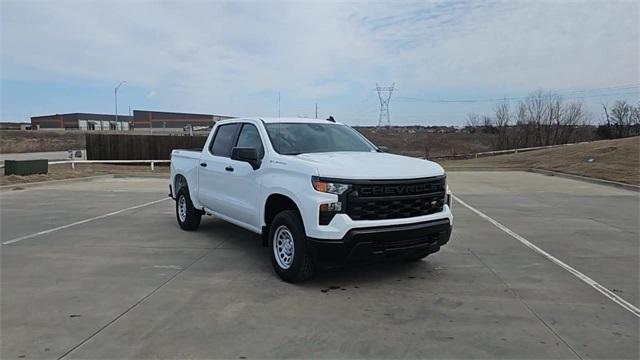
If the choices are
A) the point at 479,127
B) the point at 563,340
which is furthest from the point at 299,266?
the point at 479,127

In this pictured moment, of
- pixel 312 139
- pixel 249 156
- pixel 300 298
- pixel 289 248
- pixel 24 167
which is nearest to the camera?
pixel 300 298

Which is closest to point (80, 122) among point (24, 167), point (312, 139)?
point (24, 167)

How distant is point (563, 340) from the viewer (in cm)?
422

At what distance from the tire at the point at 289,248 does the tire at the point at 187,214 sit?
310 centimetres

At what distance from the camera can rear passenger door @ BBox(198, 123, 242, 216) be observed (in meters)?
7.41

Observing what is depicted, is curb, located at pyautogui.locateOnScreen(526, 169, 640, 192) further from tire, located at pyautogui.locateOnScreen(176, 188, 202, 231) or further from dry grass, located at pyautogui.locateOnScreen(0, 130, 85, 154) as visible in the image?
dry grass, located at pyautogui.locateOnScreen(0, 130, 85, 154)

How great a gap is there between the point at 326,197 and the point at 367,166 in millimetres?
616

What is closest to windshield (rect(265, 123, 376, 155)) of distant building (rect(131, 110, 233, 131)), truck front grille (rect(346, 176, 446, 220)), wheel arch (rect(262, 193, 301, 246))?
wheel arch (rect(262, 193, 301, 246))

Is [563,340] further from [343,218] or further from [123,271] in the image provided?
[123,271]

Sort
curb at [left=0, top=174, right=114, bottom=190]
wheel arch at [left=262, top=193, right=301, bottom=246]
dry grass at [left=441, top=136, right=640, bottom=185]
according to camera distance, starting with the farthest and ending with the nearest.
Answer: dry grass at [left=441, top=136, right=640, bottom=185] → curb at [left=0, top=174, right=114, bottom=190] → wheel arch at [left=262, top=193, right=301, bottom=246]

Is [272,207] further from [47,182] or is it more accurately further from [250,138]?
[47,182]

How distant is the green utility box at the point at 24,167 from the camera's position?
60.8 ft

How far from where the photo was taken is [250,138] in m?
7.14

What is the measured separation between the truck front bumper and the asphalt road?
404 millimetres
